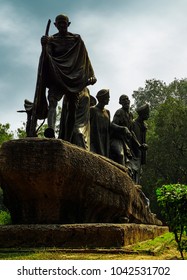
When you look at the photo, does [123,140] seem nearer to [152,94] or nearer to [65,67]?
[65,67]

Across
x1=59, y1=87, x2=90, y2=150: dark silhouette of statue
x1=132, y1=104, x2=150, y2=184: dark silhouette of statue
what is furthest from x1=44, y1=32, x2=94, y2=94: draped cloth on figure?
x1=132, y1=104, x2=150, y2=184: dark silhouette of statue

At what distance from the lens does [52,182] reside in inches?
221

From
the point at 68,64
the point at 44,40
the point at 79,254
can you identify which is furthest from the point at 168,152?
the point at 79,254

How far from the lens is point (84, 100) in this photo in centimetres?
820

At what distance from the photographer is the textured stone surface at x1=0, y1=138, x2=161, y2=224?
5590 millimetres

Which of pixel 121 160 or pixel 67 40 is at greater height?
pixel 67 40

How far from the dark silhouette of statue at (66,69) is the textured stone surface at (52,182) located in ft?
4.17

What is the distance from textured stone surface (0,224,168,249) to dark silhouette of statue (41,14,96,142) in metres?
2.18

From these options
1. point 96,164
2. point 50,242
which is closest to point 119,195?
point 96,164

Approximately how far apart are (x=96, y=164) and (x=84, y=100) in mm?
2219

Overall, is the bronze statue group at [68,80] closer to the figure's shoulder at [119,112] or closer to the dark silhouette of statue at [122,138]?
the dark silhouette of statue at [122,138]

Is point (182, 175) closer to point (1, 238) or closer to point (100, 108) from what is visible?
point (100, 108)

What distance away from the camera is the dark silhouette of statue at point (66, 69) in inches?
280

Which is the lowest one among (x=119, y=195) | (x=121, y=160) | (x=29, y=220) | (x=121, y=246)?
(x=121, y=246)
